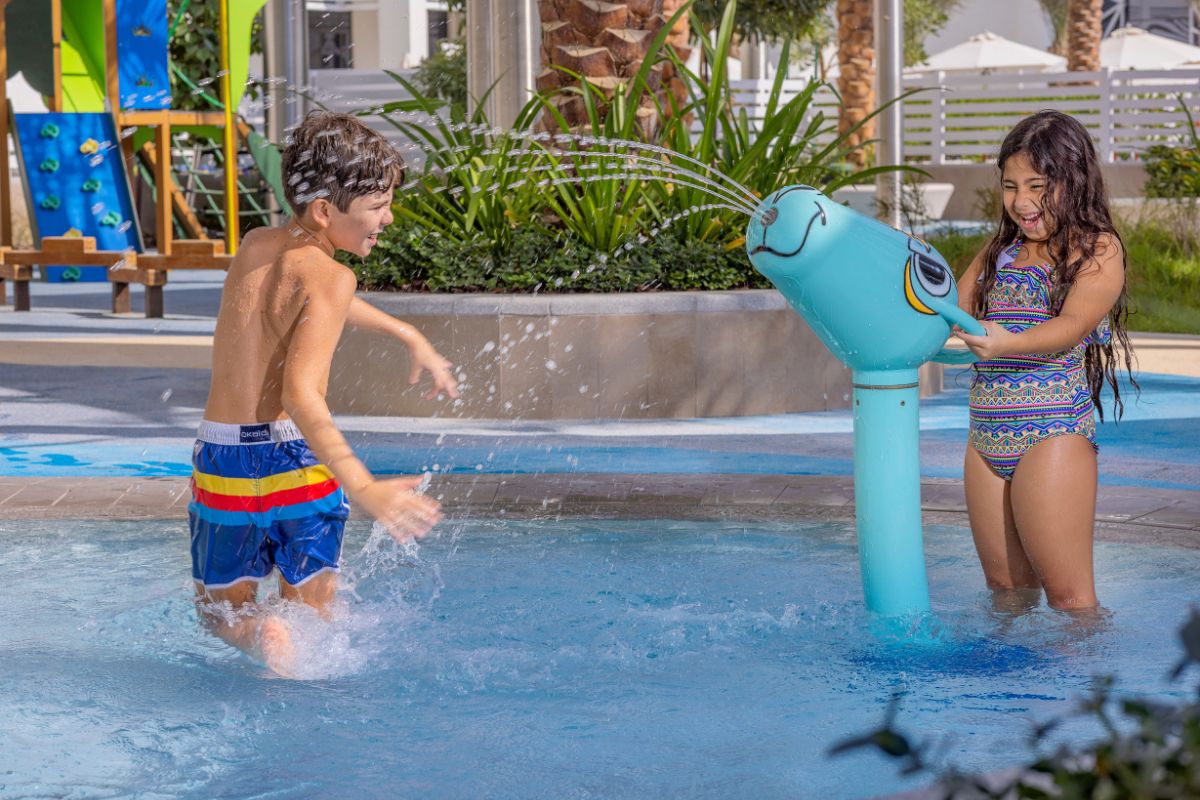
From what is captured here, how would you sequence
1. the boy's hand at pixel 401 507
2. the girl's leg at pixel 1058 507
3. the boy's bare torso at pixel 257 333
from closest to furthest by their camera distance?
the boy's hand at pixel 401 507 < the boy's bare torso at pixel 257 333 < the girl's leg at pixel 1058 507

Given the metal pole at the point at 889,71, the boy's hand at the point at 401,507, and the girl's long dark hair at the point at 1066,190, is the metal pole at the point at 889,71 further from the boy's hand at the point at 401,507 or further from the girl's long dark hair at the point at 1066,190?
the boy's hand at the point at 401,507

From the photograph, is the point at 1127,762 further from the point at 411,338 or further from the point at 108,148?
the point at 108,148

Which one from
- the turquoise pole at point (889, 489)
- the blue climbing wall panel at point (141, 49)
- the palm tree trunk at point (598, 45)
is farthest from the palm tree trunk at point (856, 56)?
the turquoise pole at point (889, 489)

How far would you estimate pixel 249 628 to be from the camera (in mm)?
3635

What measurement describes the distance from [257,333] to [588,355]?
4.10m

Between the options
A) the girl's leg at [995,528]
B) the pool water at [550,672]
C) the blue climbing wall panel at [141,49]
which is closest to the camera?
the pool water at [550,672]

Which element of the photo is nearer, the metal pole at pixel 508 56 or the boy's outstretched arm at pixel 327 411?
the boy's outstretched arm at pixel 327 411

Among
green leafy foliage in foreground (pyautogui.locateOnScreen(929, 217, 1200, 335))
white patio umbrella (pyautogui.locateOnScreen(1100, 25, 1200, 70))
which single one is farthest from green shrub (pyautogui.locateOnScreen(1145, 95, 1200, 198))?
white patio umbrella (pyautogui.locateOnScreen(1100, 25, 1200, 70))

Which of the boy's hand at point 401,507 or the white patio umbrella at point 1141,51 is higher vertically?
the white patio umbrella at point 1141,51

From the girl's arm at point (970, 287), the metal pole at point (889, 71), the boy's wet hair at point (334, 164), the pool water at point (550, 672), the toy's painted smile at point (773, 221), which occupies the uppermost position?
the metal pole at point (889, 71)

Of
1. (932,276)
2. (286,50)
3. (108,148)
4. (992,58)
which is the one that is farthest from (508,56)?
(992,58)

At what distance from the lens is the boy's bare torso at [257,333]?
355cm

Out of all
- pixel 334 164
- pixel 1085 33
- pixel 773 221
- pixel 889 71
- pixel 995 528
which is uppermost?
pixel 1085 33

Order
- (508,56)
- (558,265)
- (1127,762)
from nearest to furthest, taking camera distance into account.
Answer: (1127,762) < (558,265) < (508,56)
